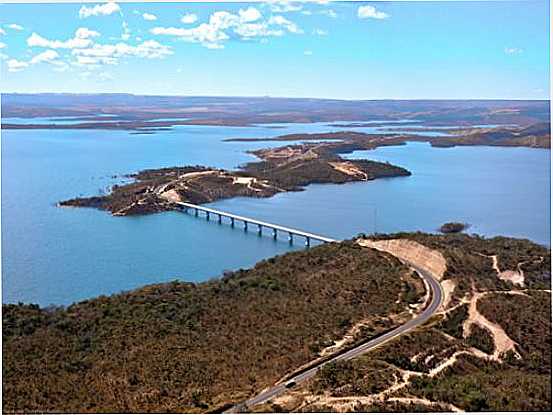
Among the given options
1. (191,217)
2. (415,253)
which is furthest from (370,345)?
(191,217)

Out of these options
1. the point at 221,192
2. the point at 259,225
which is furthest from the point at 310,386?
the point at 221,192

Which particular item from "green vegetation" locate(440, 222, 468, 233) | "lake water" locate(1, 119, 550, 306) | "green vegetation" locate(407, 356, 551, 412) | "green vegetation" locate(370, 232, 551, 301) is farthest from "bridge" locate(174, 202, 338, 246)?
"green vegetation" locate(407, 356, 551, 412)

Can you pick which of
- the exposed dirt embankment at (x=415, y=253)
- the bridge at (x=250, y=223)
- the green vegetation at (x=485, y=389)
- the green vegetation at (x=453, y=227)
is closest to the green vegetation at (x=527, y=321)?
the green vegetation at (x=485, y=389)

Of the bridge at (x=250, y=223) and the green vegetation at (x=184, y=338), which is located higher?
the green vegetation at (x=184, y=338)

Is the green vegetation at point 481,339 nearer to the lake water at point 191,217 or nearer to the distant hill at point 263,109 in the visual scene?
the lake water at point 191,217

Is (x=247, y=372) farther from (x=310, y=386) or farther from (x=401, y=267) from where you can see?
(x=401, y=267)

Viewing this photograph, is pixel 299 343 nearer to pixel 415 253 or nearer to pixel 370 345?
pixel 370 345

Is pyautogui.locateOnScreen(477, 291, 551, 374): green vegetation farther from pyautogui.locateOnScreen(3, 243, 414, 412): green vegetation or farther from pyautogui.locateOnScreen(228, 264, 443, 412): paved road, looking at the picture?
pyautogui.locateOnScreen(3, 243, 414, 412): green vegetation
